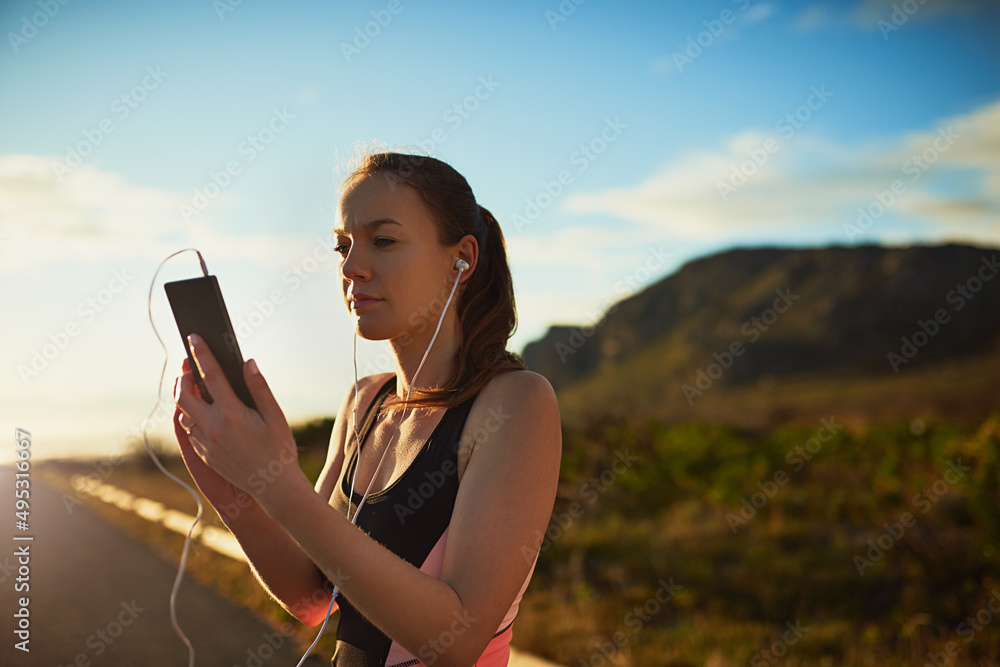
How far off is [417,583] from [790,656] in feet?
16.2

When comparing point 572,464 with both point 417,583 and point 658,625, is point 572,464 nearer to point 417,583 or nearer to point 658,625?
point 658,625

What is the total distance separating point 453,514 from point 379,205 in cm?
83

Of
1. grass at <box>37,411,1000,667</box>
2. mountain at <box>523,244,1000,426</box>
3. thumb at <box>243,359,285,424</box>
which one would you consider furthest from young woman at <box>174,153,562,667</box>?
mountain at <box>523,244,1000,426</box>

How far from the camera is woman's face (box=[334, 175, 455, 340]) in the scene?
71.8 inches

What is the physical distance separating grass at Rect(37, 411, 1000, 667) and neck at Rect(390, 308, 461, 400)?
12.3ft

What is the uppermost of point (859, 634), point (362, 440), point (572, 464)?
point (362, 440)

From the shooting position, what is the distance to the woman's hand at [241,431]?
4.01ft

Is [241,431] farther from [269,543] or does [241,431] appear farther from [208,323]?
[269,543]

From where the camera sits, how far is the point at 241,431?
1222 mm

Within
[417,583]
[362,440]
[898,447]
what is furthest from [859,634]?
[898,447]

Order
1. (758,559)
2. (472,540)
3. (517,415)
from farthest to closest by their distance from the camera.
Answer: (758,559), (517,415), (472,540)

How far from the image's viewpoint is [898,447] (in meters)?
13.1

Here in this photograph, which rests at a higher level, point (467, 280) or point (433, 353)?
point (467, 280)

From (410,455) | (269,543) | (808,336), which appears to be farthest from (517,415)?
(808,336)
